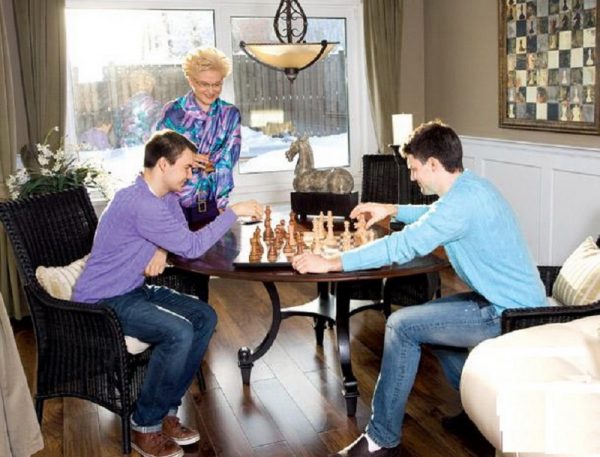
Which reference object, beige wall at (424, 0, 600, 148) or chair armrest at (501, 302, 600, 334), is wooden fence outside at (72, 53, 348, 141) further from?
chair armrest at (501, 302, 600, 334)

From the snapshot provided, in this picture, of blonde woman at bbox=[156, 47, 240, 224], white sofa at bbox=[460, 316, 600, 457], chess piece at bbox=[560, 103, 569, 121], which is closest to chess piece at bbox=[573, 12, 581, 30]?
chess piece at bbox=[560, 103, 569, 121]

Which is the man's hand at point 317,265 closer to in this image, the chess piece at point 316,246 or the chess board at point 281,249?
the chess board at point 281,249

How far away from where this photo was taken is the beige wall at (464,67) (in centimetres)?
484

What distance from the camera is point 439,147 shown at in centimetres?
247

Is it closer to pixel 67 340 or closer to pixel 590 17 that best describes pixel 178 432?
pixel 67 340

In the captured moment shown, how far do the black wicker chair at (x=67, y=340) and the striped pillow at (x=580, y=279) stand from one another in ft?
5.28

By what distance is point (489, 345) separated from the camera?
5.85ft

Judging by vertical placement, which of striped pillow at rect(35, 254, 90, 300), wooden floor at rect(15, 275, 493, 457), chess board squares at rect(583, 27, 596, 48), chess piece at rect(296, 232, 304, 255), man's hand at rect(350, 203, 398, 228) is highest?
chess board squares at rect(583, 27, 596, 48)

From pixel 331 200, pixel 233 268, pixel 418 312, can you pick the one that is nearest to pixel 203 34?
pixel 331 200

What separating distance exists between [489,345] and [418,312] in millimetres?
748

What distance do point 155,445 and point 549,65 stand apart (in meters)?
3.10

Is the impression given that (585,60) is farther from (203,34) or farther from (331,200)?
→ (203,34)

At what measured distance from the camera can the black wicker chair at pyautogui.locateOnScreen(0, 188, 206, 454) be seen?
2631 millimetres

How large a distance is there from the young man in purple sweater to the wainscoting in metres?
2.28
